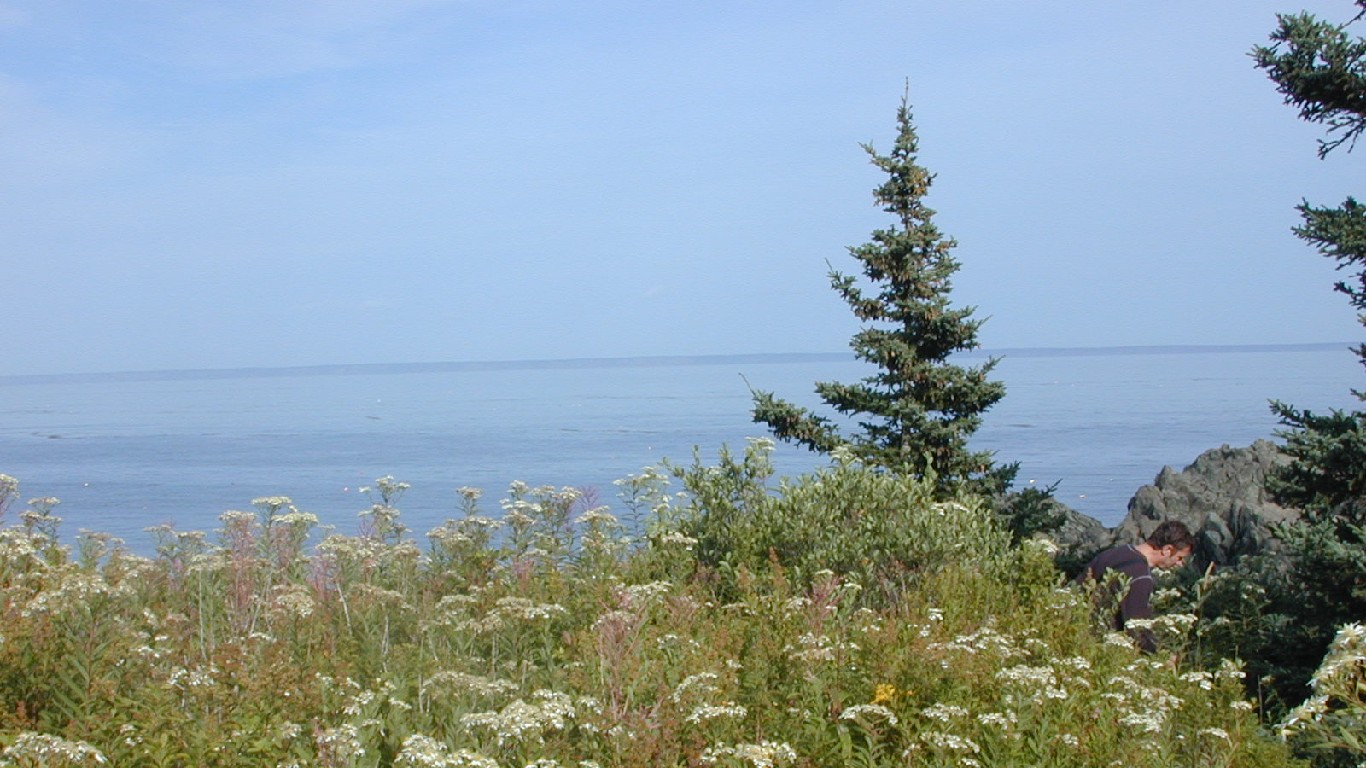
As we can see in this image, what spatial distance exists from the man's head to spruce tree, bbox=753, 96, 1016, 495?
183 centimetres

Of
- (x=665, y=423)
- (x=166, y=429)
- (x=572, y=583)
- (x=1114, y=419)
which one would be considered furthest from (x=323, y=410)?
(x=572, y=583)

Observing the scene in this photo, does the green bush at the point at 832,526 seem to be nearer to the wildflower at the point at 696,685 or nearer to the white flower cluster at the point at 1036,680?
the white flower cluster at the point at 1036,680

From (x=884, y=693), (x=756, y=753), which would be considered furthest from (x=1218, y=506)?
(x=756, y=753)

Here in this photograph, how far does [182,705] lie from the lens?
491 cm

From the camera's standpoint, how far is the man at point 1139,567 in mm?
9023

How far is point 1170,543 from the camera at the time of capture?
40.1 feet

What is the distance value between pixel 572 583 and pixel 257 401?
8731 centimetres

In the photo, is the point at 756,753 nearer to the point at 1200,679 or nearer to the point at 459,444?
the point at 1200,679

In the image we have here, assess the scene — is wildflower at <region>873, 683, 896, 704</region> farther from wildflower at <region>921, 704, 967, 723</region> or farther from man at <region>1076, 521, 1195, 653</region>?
man at <region>1076, 521, 1195, 653</region>

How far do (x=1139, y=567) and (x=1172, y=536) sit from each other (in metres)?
1.66

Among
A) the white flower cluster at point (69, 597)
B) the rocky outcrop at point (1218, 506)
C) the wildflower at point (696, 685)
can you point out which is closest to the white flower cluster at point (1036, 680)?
the wildflower at point (696, 685)

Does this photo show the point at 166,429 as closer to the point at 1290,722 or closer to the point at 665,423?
the point at 665,423

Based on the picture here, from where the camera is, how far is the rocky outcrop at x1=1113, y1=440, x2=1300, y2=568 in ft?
35.4

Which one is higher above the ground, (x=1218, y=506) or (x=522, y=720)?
(x=522, y=720)
